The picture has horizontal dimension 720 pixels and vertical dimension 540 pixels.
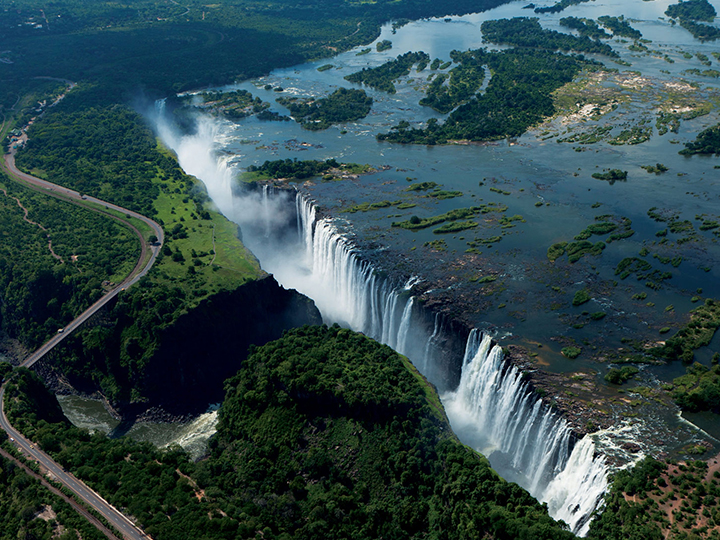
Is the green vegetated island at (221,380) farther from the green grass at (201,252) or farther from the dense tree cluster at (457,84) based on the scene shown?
the dense tree cluster at (457,84)

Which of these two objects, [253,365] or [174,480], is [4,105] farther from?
[174,480]

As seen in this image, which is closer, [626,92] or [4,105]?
[626,92]

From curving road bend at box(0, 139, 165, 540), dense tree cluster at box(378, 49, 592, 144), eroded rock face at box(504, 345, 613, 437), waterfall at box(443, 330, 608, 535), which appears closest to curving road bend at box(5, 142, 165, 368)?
curving road bend at box(0, 139, 165, 540)

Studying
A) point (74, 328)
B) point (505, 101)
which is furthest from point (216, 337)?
point (505, 101)

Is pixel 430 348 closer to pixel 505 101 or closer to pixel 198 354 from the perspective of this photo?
pixel 198 354

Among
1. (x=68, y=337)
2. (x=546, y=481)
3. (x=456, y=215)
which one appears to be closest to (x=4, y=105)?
(x=68, y=337)

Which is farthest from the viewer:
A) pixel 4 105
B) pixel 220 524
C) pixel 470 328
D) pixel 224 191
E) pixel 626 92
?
pixel 4 105
